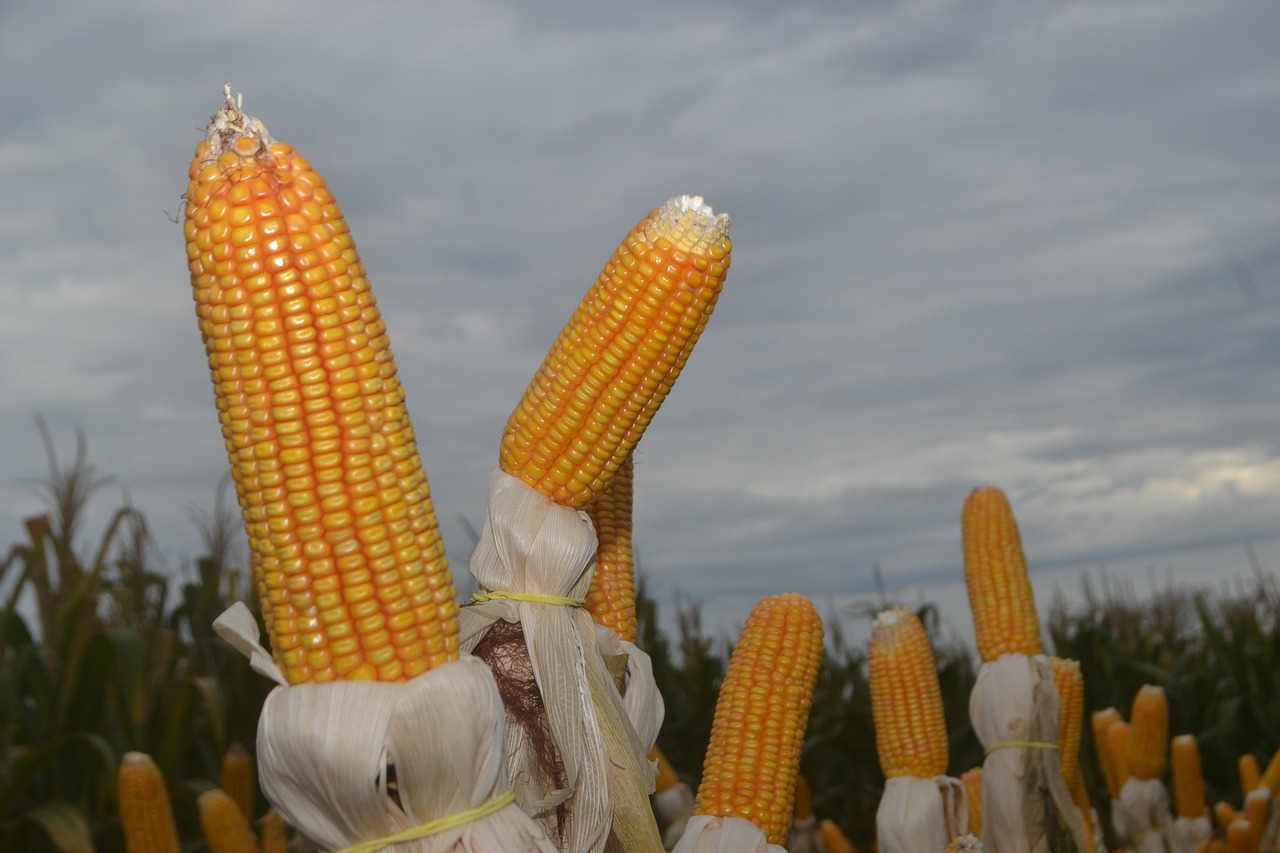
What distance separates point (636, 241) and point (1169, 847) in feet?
18.0

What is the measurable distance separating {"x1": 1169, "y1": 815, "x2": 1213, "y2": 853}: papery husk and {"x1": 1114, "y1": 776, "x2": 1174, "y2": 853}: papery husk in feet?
0.17

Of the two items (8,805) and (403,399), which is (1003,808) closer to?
(403,399)

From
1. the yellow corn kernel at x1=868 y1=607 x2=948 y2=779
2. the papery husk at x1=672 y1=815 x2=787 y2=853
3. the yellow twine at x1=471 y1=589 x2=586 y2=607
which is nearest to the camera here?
the yellow twine at x1=471 y1=589 x2=586 y2=607

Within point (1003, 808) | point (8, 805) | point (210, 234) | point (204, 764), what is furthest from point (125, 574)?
point (210, 234)

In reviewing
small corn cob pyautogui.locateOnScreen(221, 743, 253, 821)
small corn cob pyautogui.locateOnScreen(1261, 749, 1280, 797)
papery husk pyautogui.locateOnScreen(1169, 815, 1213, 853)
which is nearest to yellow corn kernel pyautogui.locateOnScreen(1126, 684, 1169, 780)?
papery husk pyautogui.locateOnScreen(1169, 815, 1213, 853)

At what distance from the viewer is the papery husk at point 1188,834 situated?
21.1ft

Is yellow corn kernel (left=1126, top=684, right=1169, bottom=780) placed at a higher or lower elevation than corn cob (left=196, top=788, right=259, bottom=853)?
lower

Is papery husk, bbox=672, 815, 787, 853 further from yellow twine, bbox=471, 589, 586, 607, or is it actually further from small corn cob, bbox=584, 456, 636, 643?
yellow twine, bbox=471, 589, 586, 607

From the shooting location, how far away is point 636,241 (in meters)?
2.69

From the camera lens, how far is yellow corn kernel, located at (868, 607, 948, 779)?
13.7 ft

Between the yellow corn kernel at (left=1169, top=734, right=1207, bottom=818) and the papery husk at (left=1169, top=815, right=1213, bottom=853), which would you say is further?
the yellow corn kernel at (left=1169, top=734, right=1207, bottom=818)

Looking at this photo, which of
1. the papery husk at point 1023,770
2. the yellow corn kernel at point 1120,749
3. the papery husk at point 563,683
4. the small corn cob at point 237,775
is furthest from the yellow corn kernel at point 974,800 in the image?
the small corn cob at point 237,775

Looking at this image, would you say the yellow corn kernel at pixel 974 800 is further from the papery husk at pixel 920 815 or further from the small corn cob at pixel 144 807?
the small corn cob at pixel 144 807

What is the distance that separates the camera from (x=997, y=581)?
5.16 meters
